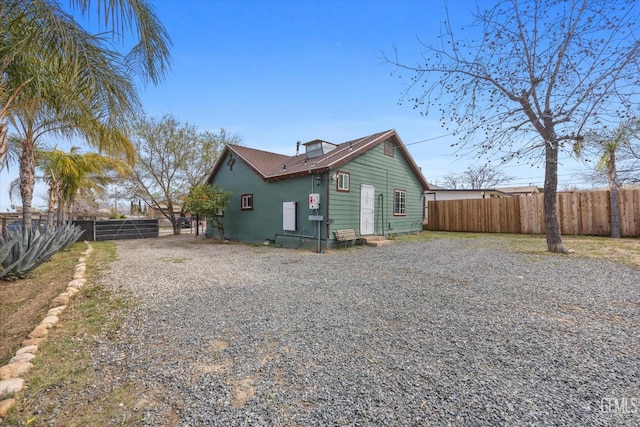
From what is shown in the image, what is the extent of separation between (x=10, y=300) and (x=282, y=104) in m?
10.5

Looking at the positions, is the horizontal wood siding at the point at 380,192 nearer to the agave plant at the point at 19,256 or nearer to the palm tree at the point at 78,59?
the palm tree at the point at 78,59

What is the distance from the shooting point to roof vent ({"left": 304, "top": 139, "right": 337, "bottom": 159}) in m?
12.2

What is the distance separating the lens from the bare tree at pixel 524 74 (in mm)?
5727

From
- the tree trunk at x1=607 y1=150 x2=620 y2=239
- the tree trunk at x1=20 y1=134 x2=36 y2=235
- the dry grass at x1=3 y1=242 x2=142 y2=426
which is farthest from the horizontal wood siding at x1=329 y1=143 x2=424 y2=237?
the tree trunk at x1=20 y1=134 x2=36 y2=235

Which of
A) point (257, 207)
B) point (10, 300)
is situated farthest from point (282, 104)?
point (10, 300)

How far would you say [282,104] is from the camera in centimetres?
1234

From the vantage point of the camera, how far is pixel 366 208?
36.5 ft

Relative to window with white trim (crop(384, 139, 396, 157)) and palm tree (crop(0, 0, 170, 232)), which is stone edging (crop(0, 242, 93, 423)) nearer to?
palm tree (crop(0, 0, 170, 232))

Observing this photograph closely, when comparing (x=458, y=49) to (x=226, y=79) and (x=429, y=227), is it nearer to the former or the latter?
(x=226, y=79)

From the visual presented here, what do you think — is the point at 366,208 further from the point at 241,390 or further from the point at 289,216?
the point at 241,390

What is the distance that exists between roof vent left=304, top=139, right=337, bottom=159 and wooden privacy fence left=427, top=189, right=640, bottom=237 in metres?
7.49

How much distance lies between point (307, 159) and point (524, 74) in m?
7.95

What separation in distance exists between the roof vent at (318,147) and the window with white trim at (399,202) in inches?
137

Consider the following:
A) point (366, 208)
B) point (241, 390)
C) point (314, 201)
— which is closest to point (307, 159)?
point (366, 208)
